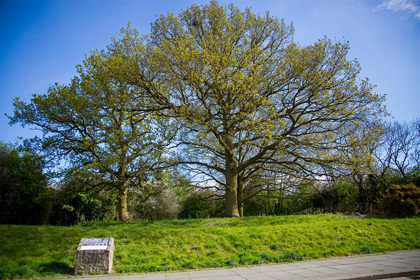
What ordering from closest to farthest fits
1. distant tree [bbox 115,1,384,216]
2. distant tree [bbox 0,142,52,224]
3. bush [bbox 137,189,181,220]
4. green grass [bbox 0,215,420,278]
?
1. green grass [bbox 0,215,420,278]
2. distant tree [bbox 115,1,384,216]
3. distant tree [bbox 0,142,52,224]
4. bush [bbox 137,189,181,220]

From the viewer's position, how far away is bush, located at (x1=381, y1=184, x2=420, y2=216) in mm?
12795

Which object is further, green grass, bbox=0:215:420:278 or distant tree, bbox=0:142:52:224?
distant tree, bbox=0:142:52:224

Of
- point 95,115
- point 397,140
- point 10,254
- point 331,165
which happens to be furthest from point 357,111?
point 397,140

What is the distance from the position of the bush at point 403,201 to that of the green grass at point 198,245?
9.55ft

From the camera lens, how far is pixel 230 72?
11945 millimetres

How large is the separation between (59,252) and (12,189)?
45.4 ft

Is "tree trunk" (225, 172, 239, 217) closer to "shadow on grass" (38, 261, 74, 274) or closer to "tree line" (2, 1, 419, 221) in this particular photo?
"tree line" (2, 1, 419, 221)

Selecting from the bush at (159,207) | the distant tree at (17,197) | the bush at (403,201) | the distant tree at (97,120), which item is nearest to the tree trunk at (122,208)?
the distant tree at (97,120)

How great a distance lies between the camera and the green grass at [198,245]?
6.88 metres

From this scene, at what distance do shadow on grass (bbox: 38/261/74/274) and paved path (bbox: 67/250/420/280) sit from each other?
1300 mm

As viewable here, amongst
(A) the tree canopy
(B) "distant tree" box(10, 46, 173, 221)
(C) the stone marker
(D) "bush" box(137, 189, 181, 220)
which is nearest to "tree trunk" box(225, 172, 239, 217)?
(A) the tree canopy

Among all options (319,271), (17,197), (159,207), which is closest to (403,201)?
(319,271)

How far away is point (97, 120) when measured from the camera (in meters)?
14.1

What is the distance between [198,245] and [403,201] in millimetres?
11454
